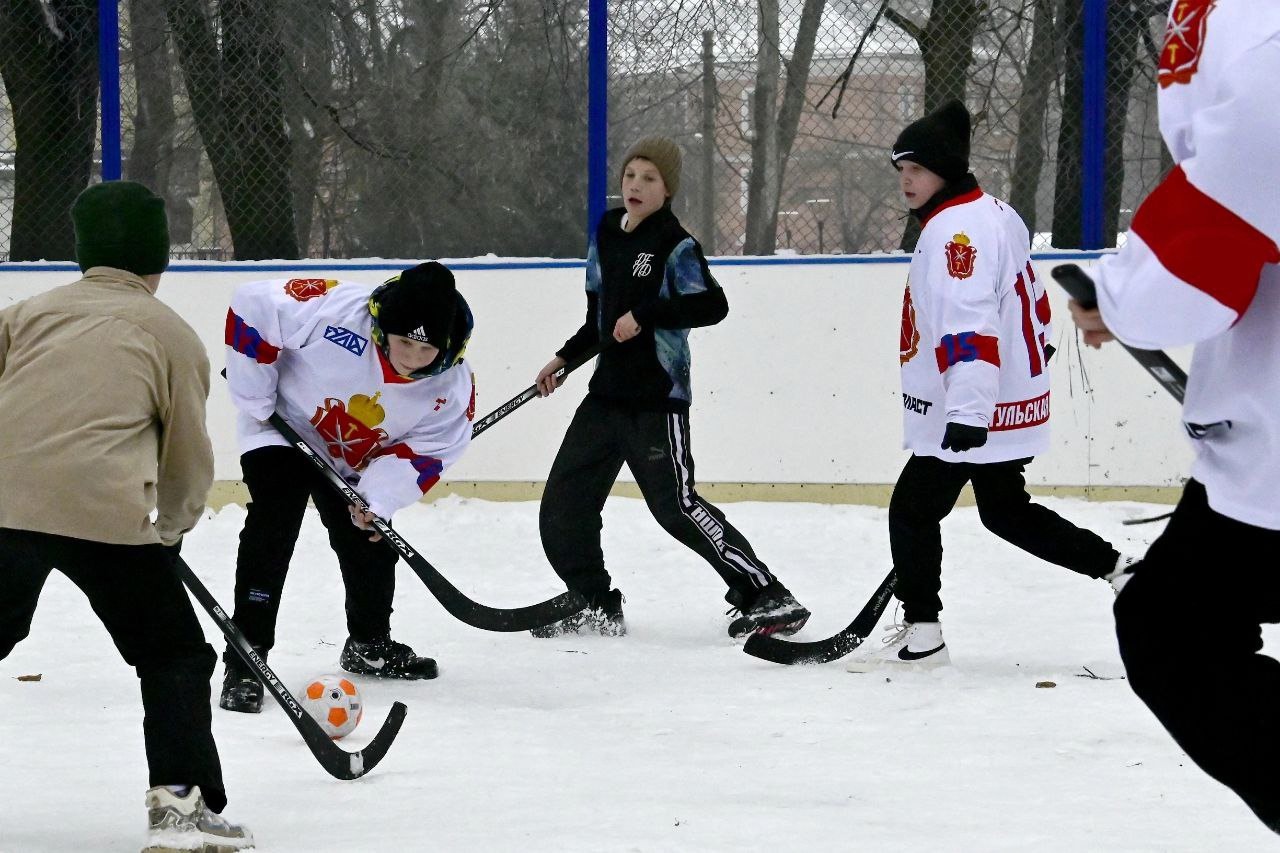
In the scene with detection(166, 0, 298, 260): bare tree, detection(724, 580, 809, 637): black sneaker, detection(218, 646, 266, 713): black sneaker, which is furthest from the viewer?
detection(166, 0, 298, 260): bare tree

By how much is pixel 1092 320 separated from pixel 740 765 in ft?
5.23

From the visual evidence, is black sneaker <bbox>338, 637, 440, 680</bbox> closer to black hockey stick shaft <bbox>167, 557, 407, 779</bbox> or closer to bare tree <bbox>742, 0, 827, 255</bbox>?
black hockey stick shaft <bbox>167, 557, 407, 779</bbox>

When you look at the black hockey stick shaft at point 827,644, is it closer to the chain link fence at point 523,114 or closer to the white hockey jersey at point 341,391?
the white hockey jersey at point 341,391

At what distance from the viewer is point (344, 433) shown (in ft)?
12.3

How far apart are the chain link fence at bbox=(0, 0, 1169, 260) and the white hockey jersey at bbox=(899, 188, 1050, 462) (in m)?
2.08

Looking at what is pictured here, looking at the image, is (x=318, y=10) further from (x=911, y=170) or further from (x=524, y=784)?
(x=524, y=784)

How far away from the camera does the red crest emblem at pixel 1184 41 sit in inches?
68.2

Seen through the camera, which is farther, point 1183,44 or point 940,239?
point 940,239

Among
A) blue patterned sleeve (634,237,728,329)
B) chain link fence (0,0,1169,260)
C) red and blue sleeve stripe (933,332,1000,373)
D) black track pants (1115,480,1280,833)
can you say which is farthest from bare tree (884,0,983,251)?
black track pants (1115,480,1280,833)

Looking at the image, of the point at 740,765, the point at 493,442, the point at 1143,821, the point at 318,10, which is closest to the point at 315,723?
the point at 740,765

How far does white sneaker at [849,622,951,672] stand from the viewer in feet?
13.0

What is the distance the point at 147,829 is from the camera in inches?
97.1

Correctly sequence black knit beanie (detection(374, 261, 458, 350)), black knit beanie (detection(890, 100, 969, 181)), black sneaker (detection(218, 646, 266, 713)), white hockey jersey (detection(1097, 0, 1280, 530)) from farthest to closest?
black knit beanie (detection(890, 100, 969, 181))
black sneaker (detection(218, 646, 266, 713))
black knit beanie (detection(374, 261, 458, 350))
white hockey jersey (detection(1097, 0, 1280, 530))

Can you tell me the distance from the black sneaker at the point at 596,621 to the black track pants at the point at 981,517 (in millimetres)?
913
